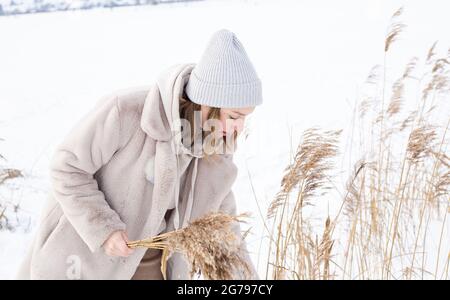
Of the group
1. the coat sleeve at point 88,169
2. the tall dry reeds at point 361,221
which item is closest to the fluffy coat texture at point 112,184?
Result: the coat sleeve at point 88,169

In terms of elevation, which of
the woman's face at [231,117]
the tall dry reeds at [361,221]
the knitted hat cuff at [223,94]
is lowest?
the tall dry reeds at [361,221]

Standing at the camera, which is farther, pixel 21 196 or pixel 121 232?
pixel 21 196

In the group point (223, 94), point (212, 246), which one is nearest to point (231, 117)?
point (223, 94)

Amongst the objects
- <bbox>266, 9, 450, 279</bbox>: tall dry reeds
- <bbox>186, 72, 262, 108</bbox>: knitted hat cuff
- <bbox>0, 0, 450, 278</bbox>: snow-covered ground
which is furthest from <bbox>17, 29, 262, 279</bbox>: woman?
<bbox>0, 0, 450, 278</bbox>: snow-covered ground

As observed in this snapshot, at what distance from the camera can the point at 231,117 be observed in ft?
4.90

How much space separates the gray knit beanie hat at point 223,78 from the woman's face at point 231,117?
0.03 meters

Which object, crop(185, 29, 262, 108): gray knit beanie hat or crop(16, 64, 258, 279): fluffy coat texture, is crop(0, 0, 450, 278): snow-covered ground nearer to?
crop(16, 64, 258, 279): fluffy coat texture

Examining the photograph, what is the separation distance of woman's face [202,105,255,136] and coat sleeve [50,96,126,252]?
280mm

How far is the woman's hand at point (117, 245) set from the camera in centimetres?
146

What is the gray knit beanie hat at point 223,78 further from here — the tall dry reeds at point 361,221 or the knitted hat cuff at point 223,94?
the tall dry reeds at point 361,221
